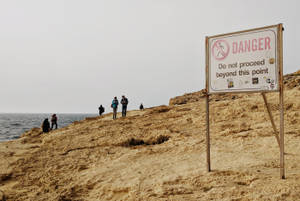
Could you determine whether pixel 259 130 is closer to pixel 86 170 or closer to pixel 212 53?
pixel 212 53

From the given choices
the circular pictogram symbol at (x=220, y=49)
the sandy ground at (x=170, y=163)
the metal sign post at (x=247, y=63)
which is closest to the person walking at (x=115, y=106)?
the sandy ground at (x=170, y=163)

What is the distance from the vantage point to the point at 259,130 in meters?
7.60

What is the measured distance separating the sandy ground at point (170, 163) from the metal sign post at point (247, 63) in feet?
2.02

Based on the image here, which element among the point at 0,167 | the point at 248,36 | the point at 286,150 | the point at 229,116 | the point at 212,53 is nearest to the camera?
the point at 248,36

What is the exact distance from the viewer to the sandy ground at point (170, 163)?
14.6 ft

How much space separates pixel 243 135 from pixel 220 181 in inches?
130

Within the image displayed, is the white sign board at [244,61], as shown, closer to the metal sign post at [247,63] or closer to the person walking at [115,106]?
the metal sign post at [247,63]

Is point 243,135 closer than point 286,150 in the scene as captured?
No

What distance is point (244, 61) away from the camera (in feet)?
15.4

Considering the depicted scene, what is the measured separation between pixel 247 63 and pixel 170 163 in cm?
299

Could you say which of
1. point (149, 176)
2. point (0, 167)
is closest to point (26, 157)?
point (0, 167)

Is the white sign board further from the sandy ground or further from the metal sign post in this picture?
the sandy ground

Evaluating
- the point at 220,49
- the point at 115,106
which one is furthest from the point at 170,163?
the point at 115,106

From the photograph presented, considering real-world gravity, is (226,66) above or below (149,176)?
above
